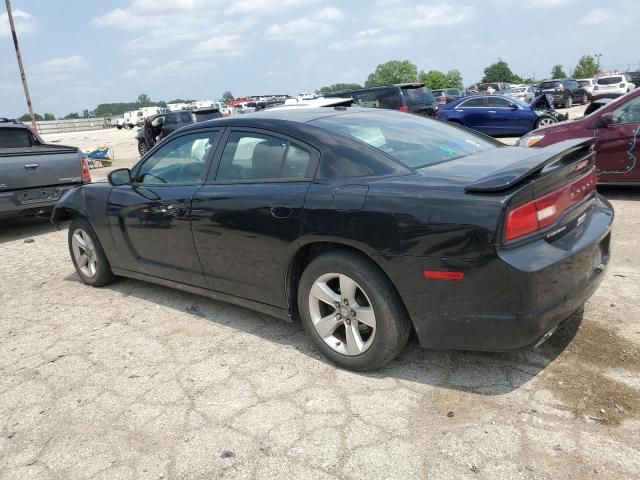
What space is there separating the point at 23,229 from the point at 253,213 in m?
6.65

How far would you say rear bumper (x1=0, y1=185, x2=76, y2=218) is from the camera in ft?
23.2

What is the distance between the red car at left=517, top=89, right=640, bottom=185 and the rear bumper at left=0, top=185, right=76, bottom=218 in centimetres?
643

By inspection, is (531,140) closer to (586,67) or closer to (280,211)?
(280,211)

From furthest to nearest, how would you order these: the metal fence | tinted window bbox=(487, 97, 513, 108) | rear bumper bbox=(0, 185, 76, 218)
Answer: the metal fence < tinted window bbox=(487, 97, 513, 108) < rear bumper bbox=(0, 185, 76, 218)

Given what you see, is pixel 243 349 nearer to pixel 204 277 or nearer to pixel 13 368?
pixel 204 277

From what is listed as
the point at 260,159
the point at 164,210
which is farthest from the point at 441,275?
the point at 164,210

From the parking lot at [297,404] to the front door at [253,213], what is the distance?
0.47m

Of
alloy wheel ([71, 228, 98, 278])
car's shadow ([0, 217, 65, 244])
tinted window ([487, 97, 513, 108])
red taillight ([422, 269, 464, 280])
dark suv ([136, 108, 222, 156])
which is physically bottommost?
car's shadow ([0, 217, 65, 244])

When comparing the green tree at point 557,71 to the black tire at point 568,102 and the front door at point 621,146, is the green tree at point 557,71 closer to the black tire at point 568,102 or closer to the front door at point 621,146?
the black tire at point 568,102

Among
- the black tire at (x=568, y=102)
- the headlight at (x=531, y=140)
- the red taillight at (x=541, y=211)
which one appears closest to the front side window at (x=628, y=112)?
the headlight at (x=531, y=140)

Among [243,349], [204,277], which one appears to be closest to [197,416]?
[243,349]

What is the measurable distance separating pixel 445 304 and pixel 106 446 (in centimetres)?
182

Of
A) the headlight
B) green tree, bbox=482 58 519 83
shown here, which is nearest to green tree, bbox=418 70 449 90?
green tree, bbox=482 58 519 83

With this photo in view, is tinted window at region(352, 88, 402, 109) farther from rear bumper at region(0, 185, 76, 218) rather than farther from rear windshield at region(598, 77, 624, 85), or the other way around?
rear windshield at region(598, 77, 624, 85)
